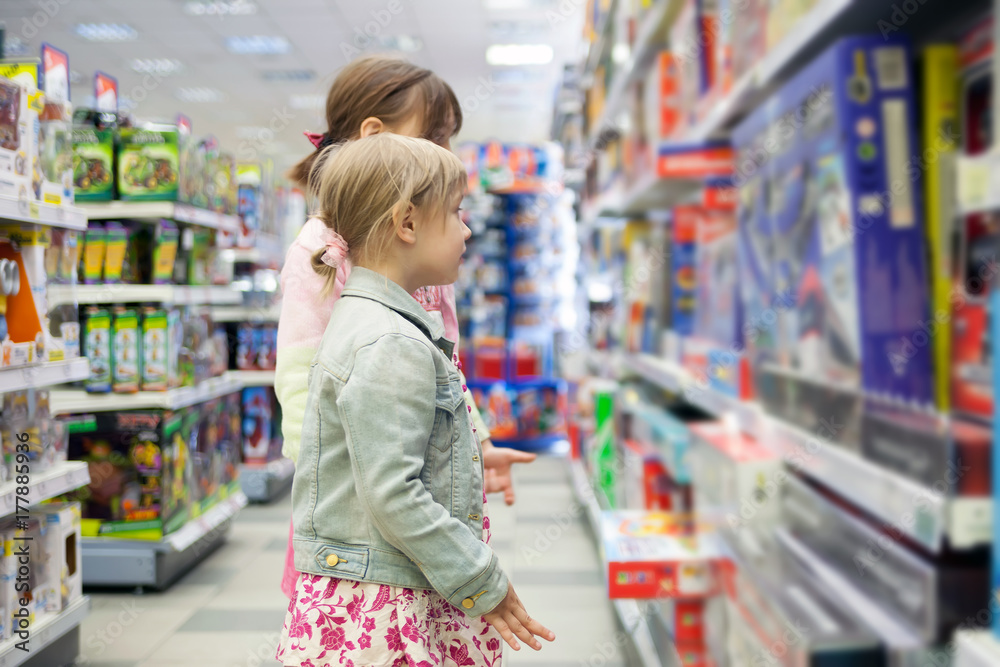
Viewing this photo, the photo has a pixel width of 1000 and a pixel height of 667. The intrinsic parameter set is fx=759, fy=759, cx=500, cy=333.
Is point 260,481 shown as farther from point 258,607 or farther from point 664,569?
point 664,569

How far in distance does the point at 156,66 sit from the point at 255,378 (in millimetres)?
6161

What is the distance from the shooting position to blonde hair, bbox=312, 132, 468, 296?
37.9 inches

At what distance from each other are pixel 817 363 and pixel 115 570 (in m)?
2.85

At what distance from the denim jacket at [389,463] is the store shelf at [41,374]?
1220 millimetres

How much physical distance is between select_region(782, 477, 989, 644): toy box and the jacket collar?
1.76ft

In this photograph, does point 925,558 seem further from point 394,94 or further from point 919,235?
point 394,94

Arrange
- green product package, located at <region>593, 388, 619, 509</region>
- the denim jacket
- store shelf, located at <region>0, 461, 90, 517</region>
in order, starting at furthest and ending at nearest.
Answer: green product package, located at <region>593, 388, 619, 509</region> → store shelf, located at <region>0, 461, 90, 517</region> → the denim jacket

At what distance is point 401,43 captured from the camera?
8.47 metres

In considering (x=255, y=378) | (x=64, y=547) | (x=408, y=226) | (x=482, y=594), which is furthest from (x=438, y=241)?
(x=255, y=378)

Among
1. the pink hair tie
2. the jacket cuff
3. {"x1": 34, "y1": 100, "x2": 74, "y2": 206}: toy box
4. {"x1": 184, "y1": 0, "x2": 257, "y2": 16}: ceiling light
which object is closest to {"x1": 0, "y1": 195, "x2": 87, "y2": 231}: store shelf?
{"x1": 34, "y1": 100, "x2": 74, "y2": 206}: toy box

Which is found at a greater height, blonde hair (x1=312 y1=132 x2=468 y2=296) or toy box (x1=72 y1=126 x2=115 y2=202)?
toy box (x1=72 y1=126 x2=115 y2=202)

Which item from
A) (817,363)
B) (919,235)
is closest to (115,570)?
(817,363)

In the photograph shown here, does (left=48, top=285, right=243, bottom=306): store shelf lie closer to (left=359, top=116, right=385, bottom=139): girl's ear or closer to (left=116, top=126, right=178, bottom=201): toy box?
(left=116, top=126, right=178, bottom=201): toy box

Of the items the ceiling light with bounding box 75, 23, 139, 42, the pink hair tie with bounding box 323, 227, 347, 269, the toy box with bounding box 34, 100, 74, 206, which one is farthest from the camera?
the ceiling light with bounding box 75, 23, 139, 42
